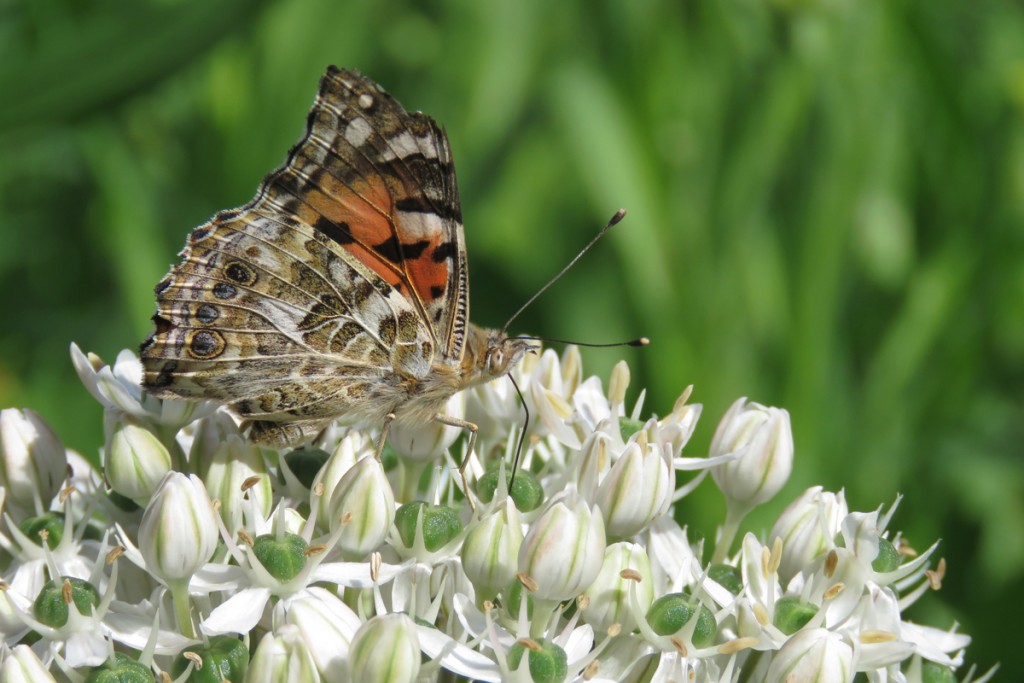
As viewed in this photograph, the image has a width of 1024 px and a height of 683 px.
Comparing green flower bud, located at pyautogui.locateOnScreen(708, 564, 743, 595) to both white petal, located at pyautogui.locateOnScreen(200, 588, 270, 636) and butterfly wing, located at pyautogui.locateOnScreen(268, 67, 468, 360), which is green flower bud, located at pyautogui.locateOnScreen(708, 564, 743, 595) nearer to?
butterfly wing, located at pyautogui.locateOnScreen(268, 67, 468, 360)

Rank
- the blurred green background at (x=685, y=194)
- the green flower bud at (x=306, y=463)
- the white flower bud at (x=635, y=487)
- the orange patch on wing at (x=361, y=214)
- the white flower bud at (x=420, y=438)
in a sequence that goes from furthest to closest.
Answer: the blurred green background at (x=685, y=194) < the orange patch on wing at (x=361, y=214) < the white flower bud at (x=420, y=438) < the green flower bud at (x=306, y=463) < the white flower bud at (x=635, y=487)

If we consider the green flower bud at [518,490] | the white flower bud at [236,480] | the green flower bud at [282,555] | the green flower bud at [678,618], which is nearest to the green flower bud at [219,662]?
the green flower bud at [282,555]

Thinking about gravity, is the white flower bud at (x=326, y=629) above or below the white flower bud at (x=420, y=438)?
below

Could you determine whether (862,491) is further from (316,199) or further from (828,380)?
(316,199)

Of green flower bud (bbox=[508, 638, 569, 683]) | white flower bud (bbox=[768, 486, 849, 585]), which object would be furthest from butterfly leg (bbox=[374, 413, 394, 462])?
white flower bud (bbox=[768, 486, 849, 585])

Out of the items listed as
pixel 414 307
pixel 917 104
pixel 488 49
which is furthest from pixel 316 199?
pixel 917 104

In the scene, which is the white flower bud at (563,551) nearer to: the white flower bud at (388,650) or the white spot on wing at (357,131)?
the white flower bud at (388,650)

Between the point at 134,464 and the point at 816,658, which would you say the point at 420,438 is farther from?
the point at 816,658

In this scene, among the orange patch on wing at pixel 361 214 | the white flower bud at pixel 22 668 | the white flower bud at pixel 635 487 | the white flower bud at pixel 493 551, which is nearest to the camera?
the white flower bud at pixel 22 668
